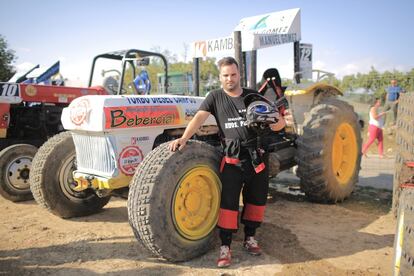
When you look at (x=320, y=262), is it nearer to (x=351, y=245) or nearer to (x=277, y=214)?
(x=351, y=245)

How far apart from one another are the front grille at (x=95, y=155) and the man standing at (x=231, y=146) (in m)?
0.80

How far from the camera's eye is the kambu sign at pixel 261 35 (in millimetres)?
5805

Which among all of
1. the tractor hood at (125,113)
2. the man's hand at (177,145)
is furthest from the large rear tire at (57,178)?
the man's hand at (177,145)

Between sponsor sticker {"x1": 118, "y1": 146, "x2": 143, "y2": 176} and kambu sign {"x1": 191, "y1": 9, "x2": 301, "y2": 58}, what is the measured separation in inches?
103

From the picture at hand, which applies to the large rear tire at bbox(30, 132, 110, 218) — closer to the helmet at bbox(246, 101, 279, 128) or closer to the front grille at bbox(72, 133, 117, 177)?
the front grille at bbox(72, 133, 117, 177)

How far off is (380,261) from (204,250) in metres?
1.59

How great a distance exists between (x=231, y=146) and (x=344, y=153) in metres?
3.01

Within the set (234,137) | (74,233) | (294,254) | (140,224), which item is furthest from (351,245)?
(74,233)

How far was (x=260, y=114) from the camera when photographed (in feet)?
10.9

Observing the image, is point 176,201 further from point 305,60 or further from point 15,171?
point 305,60

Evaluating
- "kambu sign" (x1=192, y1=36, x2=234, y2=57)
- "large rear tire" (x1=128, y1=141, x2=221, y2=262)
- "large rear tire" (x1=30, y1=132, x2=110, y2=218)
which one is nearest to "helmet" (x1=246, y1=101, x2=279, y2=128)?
"large rear tire" (x1=128, y1=141, x2=221, y2=262)

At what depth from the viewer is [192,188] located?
3541 millimetres

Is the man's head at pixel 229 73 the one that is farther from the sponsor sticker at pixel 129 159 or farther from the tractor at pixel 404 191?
the tractor at pixel 404 191

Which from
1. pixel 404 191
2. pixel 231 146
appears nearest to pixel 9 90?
pixel 231 146
